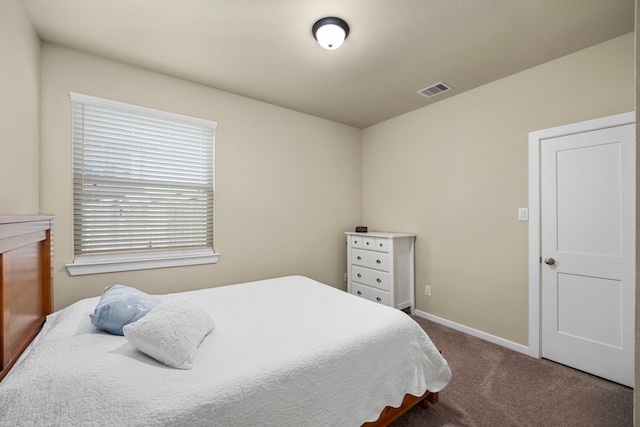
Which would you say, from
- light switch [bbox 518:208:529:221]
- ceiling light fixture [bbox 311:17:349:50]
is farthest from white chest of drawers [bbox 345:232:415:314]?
ceiling light fixture [bbox 311:17:349:50]

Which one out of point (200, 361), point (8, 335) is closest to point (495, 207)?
point (200, 361)

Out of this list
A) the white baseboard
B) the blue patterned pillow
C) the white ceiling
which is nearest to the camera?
the blue patterned pillow

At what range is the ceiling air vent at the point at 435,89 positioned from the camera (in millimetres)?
2830

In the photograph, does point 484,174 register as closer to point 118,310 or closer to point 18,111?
point 118,310

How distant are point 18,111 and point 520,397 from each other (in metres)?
3.77

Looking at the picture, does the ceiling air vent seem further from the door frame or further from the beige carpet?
the beige carpet

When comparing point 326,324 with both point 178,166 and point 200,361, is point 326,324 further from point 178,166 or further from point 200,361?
point 178,166

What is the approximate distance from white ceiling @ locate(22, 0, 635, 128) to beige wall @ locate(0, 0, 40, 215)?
0.26 meters

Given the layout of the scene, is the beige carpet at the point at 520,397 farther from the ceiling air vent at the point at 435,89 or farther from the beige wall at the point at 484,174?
the ceiling air vent at the point at 435,89

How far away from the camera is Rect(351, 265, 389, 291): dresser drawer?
327 centimetres

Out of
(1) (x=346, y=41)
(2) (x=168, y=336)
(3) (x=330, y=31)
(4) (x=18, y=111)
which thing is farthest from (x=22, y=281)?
(1) (x=346, y=41)

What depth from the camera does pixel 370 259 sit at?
346cm

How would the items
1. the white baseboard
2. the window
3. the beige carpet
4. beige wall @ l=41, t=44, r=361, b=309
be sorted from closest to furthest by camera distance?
1. the beige carpet
2. beige wall @ l=41, t=44, r=361, b=309
3. the window
4. the white baseboard

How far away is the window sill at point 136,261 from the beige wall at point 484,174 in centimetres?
244
